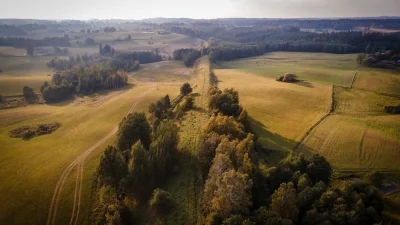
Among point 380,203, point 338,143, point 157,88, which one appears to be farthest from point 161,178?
point 157,88

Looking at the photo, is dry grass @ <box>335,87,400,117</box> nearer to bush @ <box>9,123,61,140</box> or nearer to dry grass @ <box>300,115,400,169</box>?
dry grass @ <box>300,115,400,169</box>

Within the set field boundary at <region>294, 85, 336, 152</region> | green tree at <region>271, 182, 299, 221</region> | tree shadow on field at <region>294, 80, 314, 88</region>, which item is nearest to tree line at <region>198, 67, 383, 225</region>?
green tree at <region>271, 182, 299, 221</region>

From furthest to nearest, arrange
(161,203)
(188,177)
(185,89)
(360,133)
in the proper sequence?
(185,89)
(360,133)
(188,177)
(161,203)

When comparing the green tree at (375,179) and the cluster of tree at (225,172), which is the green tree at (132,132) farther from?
the green tree at (375,179)

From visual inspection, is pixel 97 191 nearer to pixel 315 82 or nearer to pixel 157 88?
pixel 157 88

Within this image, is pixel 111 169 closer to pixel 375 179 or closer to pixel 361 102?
pixel 375 179

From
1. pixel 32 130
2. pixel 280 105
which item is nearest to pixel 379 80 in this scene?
pixel 280 105
